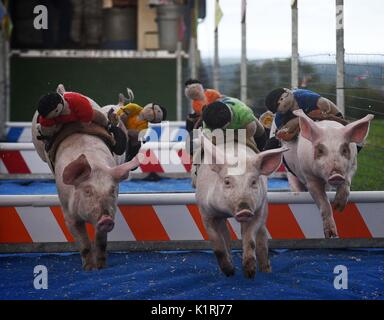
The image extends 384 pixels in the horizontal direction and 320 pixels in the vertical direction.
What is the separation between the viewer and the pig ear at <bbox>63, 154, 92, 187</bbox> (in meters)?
3.78

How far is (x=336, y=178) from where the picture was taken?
399cm

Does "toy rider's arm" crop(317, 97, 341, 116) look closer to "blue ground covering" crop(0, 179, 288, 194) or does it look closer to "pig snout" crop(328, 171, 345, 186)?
"pig snout" crop(328, 171, 345, 186)

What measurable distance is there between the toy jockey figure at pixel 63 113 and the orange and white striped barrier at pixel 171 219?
2.24 feet

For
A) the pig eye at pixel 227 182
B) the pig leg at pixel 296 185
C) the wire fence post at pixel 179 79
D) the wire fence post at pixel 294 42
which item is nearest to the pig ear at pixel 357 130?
the pig eye at pixel 227 182

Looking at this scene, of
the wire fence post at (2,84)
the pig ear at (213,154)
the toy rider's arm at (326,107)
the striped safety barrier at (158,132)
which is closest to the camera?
the pig ear at (213,154)

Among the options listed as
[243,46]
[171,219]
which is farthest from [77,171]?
[243,46]

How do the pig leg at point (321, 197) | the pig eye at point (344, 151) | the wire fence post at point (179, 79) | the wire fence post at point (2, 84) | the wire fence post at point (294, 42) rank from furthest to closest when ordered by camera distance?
the wire fence post at point (179, 79), the wire fence post at point (2, 84), the wire fence post at point (294, 42), the pig leg at point (321, 197), the pig eye at point (344, 151)

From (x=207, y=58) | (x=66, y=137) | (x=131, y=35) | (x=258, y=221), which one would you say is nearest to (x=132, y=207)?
(x=66, y=137)

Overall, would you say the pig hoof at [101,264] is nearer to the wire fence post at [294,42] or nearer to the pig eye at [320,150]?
the pig eye at [320,150]

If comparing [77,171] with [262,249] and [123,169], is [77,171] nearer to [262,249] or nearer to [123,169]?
[123,169]

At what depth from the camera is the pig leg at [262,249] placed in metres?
4.16

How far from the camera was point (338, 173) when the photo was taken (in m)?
4.01

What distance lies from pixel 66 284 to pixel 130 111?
49.1 inches
